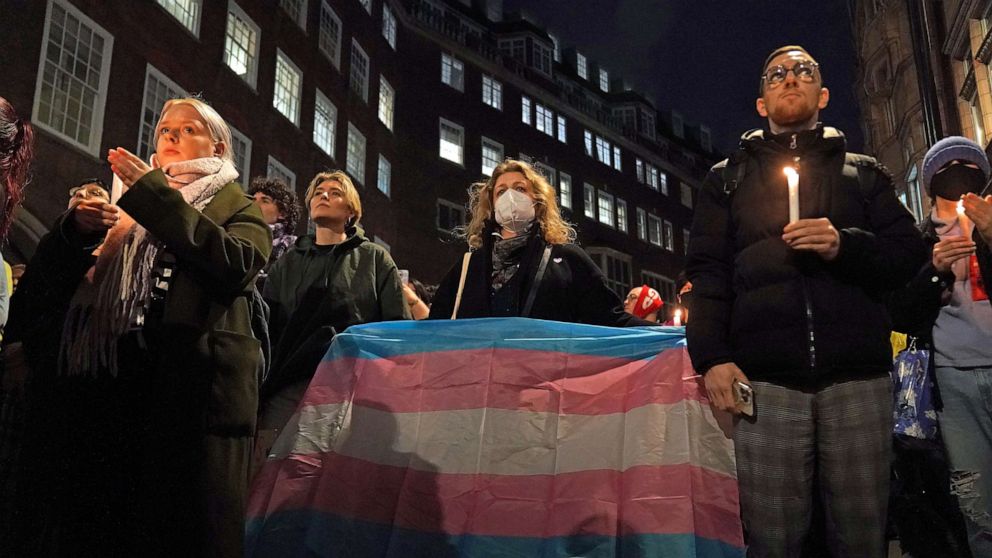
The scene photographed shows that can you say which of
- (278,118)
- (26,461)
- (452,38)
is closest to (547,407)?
(26,461)

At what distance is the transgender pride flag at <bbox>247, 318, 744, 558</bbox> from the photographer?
3672 mm

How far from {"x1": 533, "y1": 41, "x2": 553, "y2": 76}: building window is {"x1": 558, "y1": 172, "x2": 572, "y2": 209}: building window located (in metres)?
5.23

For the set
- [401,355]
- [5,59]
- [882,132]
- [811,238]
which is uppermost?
[882,132]

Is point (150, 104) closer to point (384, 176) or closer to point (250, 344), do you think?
point (384, 176)

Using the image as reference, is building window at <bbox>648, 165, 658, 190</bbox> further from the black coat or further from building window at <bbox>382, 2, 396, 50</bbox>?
the black coat

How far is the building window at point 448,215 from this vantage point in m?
27.2

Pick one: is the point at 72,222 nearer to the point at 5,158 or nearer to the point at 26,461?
the point at 5,158

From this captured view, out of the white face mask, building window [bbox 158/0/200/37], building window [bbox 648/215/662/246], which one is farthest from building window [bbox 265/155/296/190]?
building window [bbox 648/215/662/246]

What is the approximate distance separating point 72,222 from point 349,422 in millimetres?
1973

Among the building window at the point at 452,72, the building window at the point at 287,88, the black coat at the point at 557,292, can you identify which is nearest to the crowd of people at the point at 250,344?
the black coat at the point at 557,292

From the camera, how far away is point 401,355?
444cm

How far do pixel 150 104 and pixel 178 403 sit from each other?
13407 millimetres

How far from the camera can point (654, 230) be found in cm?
4225

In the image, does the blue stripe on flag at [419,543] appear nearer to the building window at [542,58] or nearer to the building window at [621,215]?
the building window at [542,58]
